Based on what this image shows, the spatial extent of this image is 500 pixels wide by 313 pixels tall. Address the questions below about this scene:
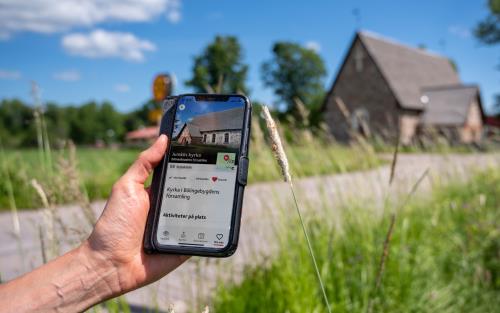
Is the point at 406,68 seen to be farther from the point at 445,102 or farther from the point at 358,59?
the point at 358,59

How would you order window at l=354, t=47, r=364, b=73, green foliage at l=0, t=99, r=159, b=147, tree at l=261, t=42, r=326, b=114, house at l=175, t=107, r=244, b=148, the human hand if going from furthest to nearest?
green foliage at l=0, t=99, r=159, b=147
tree at l=261, t=42, r=326, b=114
window at l=354, t=47, r=364, b=73
house at l=175, t=107, r=244, b=148
the human hand

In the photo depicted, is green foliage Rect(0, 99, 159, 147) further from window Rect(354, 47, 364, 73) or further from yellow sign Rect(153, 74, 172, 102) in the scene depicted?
yellow sign Rect(153, 74, 172, 102)

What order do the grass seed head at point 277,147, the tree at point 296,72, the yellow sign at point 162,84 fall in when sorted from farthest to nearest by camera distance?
the tree at point 296,72, the yellow sign at point 162,84, the grass seed head at point 277,147

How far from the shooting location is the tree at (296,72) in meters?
48.7

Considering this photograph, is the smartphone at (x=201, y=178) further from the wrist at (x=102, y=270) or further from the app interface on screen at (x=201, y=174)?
the wrist at (x=102, y=270)

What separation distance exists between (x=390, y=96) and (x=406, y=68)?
5.17 metres

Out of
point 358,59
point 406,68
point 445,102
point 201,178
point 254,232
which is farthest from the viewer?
point 406,68

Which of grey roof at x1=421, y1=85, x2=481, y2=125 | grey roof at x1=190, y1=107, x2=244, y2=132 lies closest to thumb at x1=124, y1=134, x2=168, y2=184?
grey roof at x1=190, y1=107, x2=244, y2=132

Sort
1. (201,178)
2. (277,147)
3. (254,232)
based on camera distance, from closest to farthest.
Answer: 1. (277,147)
2. (201,178)
3. (254,232)

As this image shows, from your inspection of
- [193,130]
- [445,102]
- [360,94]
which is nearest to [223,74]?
[193,130]

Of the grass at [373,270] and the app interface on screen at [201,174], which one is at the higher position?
the app interface on screen at [201,174]

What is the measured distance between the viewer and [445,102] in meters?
32.6

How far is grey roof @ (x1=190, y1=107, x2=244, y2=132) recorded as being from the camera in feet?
4.78

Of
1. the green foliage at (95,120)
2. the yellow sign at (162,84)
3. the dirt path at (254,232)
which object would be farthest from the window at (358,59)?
the green foliage at (95,120)
